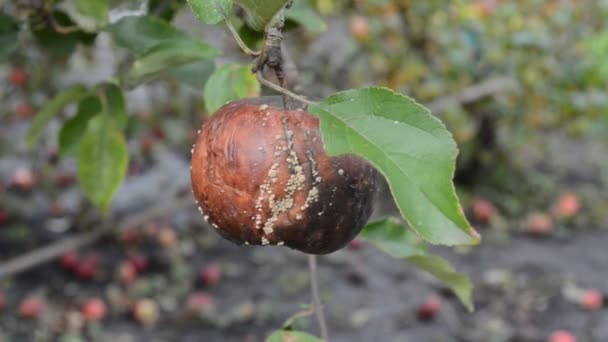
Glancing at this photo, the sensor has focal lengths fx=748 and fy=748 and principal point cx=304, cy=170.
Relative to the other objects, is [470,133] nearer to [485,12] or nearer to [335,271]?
[485,12]

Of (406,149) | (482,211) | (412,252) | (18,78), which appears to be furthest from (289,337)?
(482,211)

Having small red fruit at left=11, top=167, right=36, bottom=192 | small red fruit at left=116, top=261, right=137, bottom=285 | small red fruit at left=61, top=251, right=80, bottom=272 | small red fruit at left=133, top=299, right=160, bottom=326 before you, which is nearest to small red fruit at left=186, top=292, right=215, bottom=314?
small red fruit at left=133, top=299, right=160, bottom=326

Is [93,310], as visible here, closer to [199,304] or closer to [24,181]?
[199,304]

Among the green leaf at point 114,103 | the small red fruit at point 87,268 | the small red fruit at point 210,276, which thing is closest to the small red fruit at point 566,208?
the small red fruit at point 210,276

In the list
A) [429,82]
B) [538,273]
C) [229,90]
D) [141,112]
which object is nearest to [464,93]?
[429,82]

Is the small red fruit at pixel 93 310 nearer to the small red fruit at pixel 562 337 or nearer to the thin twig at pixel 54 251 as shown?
the thin twig at pixel 54 251
